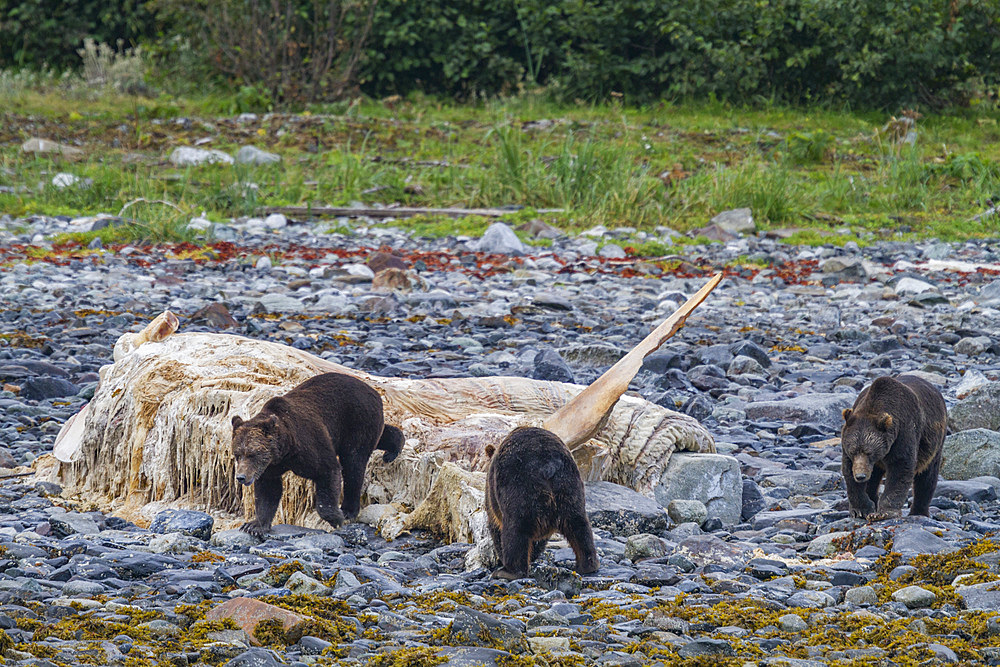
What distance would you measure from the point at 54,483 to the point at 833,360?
4.60 meters

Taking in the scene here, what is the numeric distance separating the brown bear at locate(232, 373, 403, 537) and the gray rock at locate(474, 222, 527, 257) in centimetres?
695

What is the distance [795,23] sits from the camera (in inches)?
716

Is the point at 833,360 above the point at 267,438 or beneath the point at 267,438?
beneath

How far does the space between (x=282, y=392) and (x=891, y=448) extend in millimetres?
2232

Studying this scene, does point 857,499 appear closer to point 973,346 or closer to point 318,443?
point 318,443

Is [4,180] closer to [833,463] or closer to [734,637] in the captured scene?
[833,463]

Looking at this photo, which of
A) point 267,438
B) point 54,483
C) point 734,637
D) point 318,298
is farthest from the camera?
point 318,298

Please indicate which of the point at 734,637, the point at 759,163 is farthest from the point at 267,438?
the point at 759,163

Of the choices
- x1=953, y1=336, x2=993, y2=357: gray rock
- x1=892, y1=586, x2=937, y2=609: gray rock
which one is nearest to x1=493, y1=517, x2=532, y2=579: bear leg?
x1=892, y1=586, x2=937, y2=609: gray rock

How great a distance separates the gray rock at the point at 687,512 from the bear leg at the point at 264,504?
139 cm

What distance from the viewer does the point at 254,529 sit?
3.51m

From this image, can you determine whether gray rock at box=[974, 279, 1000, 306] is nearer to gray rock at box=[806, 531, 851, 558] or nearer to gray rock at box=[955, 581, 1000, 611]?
gray rock at box=[806, 531, 851, 558]

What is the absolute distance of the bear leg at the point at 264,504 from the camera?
3520 mm

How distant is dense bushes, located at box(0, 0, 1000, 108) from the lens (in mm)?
17750
